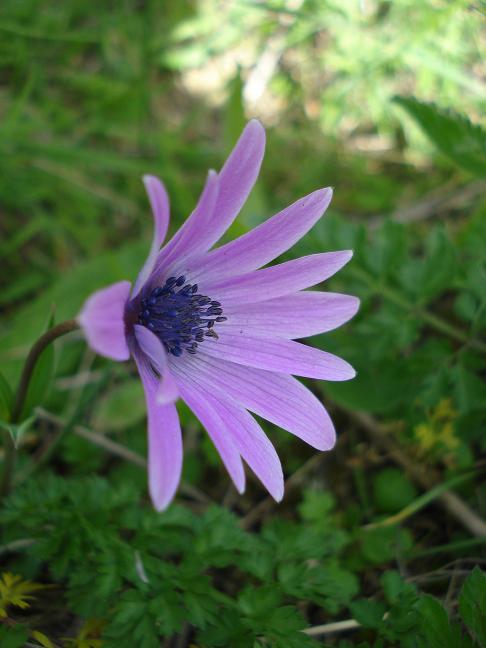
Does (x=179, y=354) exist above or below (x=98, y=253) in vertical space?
below

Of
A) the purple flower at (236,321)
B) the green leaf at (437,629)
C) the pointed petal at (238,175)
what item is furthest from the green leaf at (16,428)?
the green leaf at (437,629)

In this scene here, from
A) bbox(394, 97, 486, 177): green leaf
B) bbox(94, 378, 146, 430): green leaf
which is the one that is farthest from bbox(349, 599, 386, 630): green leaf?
bbox(394, 97, 486, 177): green leaf

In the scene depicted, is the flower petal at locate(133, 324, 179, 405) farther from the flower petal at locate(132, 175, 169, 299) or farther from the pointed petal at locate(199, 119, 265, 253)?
the pointed petal at locate(199, 119, 265, 253)

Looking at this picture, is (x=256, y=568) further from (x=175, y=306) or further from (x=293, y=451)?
(x=293, y=451)

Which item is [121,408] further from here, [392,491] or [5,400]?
[392,491]

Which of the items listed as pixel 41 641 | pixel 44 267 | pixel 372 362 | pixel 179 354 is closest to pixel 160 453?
pixel 179 354

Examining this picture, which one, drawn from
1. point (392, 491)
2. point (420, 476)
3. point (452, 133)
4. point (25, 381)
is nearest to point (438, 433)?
point (420, 476)
